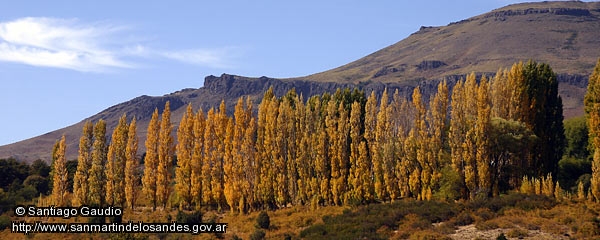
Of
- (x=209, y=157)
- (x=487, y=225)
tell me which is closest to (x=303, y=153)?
(x=209, y=157)

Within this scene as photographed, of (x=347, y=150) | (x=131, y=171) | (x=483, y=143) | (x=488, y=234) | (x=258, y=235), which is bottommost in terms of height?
(x=258, y=235)

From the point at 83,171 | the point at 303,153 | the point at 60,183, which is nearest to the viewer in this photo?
the point at 303,153

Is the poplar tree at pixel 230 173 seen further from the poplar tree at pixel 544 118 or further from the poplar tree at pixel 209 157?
the poplar tree at pixel 544 118

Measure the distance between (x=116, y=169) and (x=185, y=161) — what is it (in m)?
8.67

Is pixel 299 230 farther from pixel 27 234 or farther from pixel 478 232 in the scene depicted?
pixel 27 234

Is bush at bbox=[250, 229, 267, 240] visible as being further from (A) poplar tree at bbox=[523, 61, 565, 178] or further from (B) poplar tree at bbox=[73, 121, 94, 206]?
(B) poplar tree at bbox=[73, 121, 94, 206]

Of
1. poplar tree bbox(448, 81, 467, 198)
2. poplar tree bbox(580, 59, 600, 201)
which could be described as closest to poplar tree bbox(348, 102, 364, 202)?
poplar tree bbox(448, 81, 467, 198)

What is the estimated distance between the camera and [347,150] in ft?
223

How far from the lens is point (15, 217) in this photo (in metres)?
72.4

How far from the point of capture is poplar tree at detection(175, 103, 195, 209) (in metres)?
73.2

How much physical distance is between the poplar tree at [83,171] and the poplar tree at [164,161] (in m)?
9.14

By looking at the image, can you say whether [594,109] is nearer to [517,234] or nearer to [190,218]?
[517,234]

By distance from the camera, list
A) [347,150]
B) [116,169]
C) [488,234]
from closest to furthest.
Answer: [488,234]
[347,150]
[116,169]

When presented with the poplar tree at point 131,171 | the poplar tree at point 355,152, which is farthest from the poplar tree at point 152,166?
the poplar tree at point 355,152
